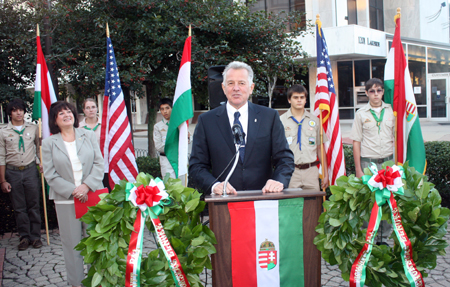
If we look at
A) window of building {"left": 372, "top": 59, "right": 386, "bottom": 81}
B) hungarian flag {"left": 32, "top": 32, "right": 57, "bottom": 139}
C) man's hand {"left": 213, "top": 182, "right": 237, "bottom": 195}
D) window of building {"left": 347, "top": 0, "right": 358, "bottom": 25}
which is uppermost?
window of building {"left": 347, "top": 0, "right": 358, "bottom": 25}

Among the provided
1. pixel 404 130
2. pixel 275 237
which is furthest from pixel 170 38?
pixel 275 237

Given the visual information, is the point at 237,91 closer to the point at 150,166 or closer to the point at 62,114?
the point at 62,114

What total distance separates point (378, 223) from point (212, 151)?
1.34 m

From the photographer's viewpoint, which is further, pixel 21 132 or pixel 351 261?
pixel 21 132

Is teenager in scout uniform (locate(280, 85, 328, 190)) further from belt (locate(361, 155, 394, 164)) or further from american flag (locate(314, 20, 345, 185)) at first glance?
belt (locate(361, 155, 394, 164))

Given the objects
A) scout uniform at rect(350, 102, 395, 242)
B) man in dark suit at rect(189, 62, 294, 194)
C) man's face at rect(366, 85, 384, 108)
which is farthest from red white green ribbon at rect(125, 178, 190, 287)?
man's face at rect(366, 85, 384, 108)

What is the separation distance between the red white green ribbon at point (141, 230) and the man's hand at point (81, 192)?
1.57m

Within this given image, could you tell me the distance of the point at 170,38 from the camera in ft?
23.3

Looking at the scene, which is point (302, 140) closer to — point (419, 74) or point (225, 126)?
point (225, 126)

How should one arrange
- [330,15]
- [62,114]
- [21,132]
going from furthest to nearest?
[330,15], [21,132], [62,114]

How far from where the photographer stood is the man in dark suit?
3.02 meters

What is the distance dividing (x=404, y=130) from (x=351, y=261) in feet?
9.33

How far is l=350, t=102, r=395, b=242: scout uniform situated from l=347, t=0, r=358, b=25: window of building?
19.4 meters

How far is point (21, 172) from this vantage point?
217 inches
